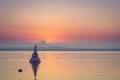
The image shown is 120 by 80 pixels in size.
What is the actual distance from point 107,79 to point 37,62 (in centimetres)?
8686

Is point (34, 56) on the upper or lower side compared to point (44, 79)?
upper

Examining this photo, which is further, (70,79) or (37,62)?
(37,62)

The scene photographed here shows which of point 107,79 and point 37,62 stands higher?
point 37,62

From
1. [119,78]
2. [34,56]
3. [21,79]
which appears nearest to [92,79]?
[119,78]

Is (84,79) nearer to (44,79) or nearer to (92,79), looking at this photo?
(92,79)

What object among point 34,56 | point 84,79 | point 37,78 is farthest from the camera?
point 34,56

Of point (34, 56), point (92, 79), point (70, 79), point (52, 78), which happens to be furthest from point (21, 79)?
point (34, 56)

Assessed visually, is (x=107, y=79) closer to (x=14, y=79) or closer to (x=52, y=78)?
(x=52, y=78)

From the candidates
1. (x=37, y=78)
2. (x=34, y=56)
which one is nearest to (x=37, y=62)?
(x=34, y=56)

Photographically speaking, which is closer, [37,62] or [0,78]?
[0,78]

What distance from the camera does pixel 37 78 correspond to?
81312mm

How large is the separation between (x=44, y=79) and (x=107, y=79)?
17.4 metres

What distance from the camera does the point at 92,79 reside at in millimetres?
76312

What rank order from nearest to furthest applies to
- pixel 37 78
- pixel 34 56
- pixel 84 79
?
pixel 84 79 < pixel 37 78 < pixel 34 56
